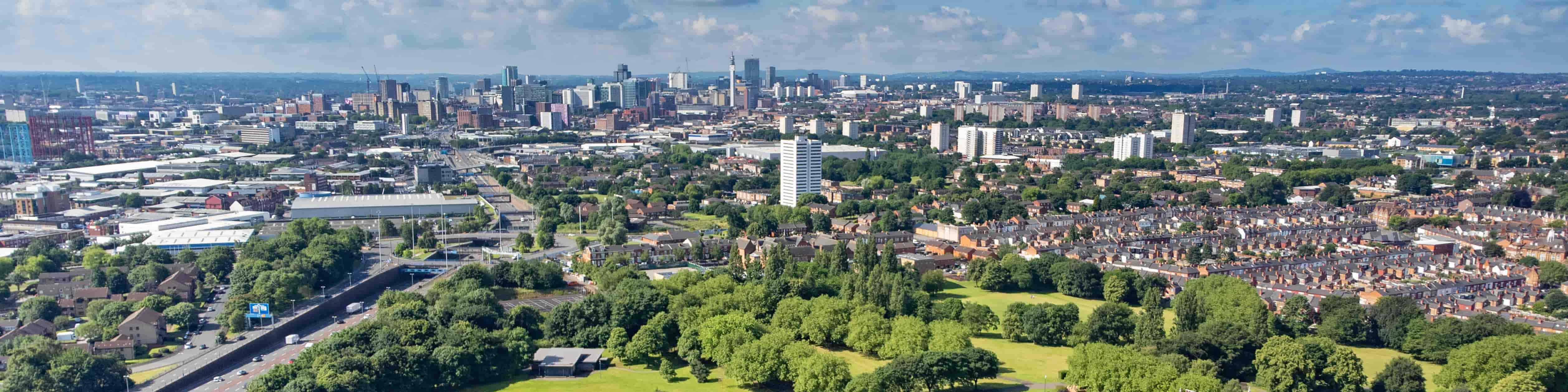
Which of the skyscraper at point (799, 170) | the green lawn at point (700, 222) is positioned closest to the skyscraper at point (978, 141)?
the skyscraper at point (799, 170)

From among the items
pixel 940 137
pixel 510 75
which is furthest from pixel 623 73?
pixel 940 137

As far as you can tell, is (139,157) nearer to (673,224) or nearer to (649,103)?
(673,224)

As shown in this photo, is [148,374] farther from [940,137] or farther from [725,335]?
[940,137]

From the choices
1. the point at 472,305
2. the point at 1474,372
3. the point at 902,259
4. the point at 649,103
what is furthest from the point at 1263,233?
the point at 649,103

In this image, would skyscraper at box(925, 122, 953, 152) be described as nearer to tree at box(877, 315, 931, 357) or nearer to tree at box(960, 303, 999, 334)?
tree at box(960, 303, 999, 334)

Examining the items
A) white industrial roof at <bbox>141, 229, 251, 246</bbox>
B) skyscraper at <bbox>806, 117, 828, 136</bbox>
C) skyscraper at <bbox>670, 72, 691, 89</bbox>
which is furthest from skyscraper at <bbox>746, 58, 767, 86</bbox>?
white industrial roof at <bbox>141, 229, 251, 246</bbox>

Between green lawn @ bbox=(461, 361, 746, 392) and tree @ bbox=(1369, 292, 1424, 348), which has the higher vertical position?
tree @ bbox=(1369, 292, 1424, 348)

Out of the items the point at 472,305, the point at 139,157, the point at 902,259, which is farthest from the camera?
the point at 139,157
